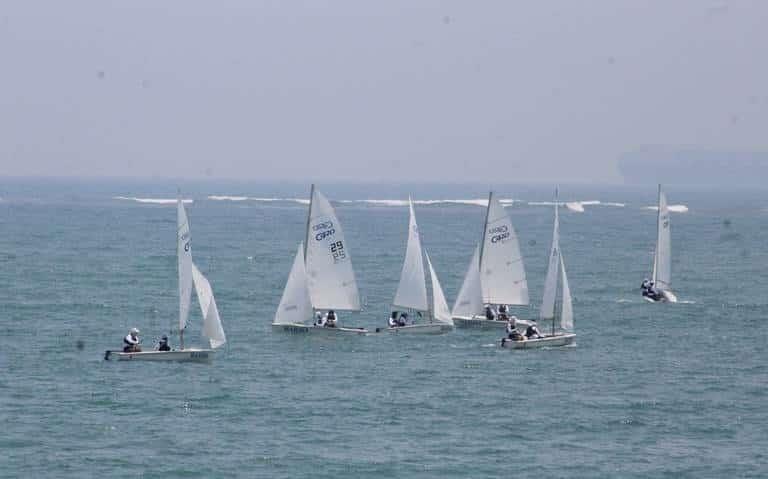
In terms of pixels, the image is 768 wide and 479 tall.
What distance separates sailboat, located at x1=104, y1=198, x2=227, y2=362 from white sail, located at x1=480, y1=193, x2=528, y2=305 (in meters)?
21.7

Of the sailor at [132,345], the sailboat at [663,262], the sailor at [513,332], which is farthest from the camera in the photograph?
the sailboat at [663,262]

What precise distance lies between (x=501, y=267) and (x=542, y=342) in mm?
11865

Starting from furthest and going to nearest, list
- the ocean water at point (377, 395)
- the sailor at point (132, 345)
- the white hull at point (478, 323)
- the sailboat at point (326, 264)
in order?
the white hull at point (478, 323) < the sailboat at point (326, 264) < the sailor at point (132, 345) < the ocean water at point (377, 395)

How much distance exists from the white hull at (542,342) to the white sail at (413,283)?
27.7 ft

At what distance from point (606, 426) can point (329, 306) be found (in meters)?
26.3

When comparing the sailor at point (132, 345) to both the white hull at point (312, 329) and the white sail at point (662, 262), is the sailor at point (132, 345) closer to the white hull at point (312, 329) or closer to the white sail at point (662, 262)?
the white hull at point (312, 329)

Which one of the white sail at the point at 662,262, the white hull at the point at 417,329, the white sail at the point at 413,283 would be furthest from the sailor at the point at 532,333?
the white sail at the point at 662,262

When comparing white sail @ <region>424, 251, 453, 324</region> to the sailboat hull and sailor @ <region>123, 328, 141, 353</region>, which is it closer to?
the sailboat hull

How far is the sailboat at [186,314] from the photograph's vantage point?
63781mm

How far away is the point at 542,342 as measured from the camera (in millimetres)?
71750

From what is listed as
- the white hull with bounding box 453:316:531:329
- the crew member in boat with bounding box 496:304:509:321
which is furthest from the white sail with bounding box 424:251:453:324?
Answer: the crew member in boat with bounding box 496:304:509:321

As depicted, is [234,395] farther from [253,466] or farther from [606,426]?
[606,426]

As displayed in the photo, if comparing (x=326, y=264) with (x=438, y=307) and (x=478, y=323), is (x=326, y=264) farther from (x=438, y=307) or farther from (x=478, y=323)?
(x=478, y=323)

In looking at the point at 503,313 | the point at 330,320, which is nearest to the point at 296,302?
the point at 330,320
